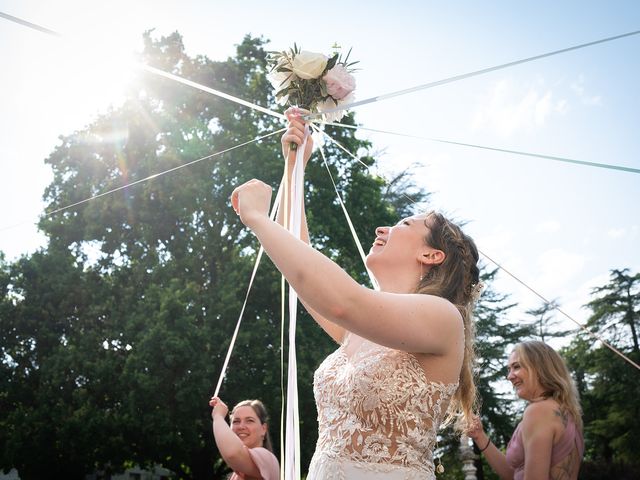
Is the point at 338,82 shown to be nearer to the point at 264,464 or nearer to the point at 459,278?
the point at 459,278

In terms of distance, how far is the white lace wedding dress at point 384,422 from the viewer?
2016mm

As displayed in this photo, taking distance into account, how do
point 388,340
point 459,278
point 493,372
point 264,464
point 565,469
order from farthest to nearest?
point 493,372, point 264,464, point 565,469, point 459,278, point 388,340

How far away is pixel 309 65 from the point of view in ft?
10.1

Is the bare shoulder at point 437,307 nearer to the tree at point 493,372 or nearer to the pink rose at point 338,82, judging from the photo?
the pink rose at point 338,82

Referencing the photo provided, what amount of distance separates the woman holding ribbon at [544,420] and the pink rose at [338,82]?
183 cm

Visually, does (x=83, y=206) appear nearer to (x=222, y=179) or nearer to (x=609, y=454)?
(x=222, y=179)

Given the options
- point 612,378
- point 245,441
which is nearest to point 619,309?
point 612,378

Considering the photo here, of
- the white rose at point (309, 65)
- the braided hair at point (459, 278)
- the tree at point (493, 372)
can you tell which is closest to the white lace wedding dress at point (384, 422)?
the braided hair at point (459, 278)

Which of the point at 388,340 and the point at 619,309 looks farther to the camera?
the point at 619,309

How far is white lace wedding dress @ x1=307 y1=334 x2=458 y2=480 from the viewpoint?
2.02 m

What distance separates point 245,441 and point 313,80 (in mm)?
2940

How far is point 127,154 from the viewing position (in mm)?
16625

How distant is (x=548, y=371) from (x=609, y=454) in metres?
31.0

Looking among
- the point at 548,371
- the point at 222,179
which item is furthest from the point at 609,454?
the point at 548,371
